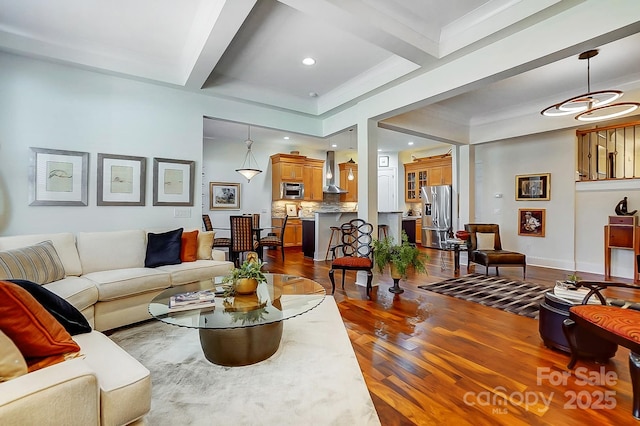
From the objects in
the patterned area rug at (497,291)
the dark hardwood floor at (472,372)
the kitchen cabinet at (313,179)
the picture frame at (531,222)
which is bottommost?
the dark hardwood floor at (472,372)

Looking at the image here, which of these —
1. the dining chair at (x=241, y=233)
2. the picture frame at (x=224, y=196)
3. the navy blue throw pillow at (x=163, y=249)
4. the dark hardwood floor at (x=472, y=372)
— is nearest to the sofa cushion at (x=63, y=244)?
the navy blue throw pillow at (x=163, y=249)

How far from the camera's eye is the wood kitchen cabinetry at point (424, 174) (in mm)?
8539

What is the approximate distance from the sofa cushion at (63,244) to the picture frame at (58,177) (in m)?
0.52

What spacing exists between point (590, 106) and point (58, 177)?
6.44m

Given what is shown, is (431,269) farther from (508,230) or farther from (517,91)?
(517,91)

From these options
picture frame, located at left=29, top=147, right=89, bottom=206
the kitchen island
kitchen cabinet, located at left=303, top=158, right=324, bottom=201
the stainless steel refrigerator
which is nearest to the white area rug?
picture frame, located at left=29, top=147, right=89, bottom=206

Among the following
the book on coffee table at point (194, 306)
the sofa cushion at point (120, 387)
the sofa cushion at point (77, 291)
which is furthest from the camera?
the sofa cushion at point (77, 291)

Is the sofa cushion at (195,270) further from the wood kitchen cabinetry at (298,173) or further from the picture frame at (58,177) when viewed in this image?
the wood kitchen cabinetry at (298,173)

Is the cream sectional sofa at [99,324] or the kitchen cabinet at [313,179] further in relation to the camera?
the kitchen cabinet at [313,179]

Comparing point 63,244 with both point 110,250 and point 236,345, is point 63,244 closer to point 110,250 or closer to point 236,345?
point 110,250

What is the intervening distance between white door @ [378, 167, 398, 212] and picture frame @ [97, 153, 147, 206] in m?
7.37

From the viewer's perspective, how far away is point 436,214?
26.9 ft

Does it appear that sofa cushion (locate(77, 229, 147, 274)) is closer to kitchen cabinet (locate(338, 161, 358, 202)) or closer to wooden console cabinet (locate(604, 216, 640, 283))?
kitchen cabinet (locate(338, 161, 358, 202))

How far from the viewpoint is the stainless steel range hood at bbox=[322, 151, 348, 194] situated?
914 cm
